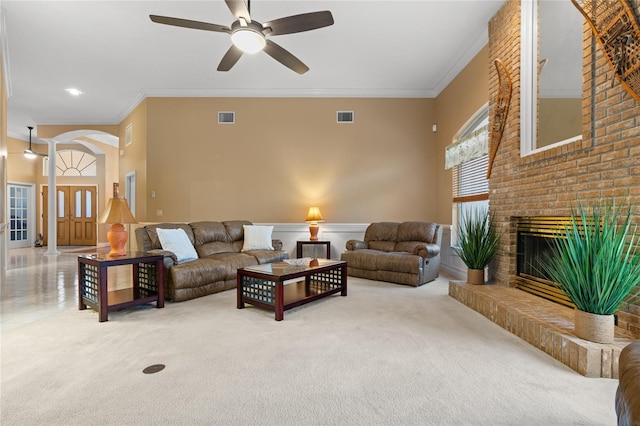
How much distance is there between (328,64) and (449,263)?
391cm

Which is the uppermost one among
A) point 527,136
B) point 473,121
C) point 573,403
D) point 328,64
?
point 328,64

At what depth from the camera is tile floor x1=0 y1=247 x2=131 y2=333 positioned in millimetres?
3344

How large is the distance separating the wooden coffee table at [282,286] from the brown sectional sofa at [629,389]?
246 centimetres

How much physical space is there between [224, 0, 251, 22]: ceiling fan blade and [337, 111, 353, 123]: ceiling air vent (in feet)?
12.2

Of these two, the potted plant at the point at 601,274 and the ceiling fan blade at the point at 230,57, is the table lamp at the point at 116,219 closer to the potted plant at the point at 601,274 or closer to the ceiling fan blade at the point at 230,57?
the ceiling fan blade at the point at 230,57

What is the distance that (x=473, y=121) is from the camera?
487 centimetres

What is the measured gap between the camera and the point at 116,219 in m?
3.39

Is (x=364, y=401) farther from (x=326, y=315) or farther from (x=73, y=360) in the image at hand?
(x=73, y=360)

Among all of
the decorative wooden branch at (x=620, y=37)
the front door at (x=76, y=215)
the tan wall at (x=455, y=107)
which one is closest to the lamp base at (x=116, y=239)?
the decorative wooden branch at (x=620, y=37)

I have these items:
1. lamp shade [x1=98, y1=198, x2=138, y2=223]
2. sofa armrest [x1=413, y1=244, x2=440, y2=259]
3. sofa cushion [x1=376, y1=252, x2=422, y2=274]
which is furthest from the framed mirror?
lamp shade [x1=98, y1=198, x2=138, y2=223]

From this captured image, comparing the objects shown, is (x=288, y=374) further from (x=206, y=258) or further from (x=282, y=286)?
(x=206, y=258)

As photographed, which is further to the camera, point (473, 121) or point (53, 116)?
point (53, 116)

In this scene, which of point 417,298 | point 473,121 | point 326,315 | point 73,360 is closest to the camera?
point 73,360

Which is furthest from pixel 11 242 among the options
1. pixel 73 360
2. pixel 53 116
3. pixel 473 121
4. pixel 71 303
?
pixel 473 121
